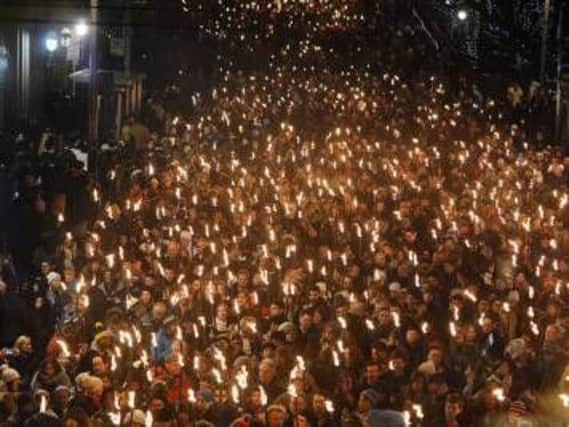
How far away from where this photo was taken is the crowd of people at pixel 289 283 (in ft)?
35.6

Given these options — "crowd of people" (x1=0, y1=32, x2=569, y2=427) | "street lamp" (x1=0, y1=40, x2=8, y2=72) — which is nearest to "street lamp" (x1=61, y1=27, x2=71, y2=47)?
"street lamp" (x1=0, y1=40, x2=8, y2=72)

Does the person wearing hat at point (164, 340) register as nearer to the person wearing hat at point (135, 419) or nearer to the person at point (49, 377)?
the person at point (49, 377)

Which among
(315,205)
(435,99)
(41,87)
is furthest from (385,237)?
(41,87)

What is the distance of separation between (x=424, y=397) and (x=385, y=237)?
6131 millimetres

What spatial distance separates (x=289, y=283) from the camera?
46.6 ft

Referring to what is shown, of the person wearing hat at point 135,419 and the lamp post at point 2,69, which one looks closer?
the person wearing hat at point 135,419

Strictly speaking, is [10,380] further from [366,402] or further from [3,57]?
[3,57]

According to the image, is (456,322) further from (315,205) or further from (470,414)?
(315,205)

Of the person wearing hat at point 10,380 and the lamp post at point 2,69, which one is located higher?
the lamp post at point 2,69

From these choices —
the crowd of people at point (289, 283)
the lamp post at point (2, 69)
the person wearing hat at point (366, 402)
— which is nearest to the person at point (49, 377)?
the crowd of people at point (289, 283)

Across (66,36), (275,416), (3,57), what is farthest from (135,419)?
(3,57)

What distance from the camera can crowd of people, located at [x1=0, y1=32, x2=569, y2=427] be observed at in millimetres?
10836

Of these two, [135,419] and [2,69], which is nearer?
[135,419]

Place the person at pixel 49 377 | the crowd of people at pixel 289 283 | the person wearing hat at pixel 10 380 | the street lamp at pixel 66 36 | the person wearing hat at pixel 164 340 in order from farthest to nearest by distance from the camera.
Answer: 1. the street lamp at pixel 66 36
2. the person wearing hat at pixel 164 340
3. the person at pixel 49 377
4. the person wearing hat at pixel 10 380
5. the crowd of people at pixel 289 283
